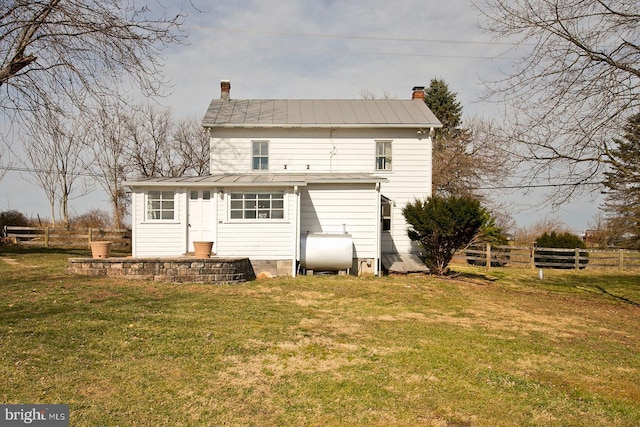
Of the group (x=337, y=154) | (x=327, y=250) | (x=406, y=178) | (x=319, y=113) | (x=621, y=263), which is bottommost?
(x=621, y=263)

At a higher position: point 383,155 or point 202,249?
point 383,155

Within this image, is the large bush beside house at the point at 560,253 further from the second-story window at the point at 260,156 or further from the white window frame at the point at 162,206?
the white window frame at the point at 162,206

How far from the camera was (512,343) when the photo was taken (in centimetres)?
694

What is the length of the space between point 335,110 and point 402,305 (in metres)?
11.2

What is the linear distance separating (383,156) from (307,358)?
12530mm

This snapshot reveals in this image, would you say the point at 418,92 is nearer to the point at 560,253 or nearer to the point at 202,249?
the point at 560,253

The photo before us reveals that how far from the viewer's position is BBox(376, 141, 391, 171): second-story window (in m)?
17.2

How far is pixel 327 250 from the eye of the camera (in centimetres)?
1366

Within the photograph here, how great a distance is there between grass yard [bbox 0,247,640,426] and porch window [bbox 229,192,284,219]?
10.9 ft

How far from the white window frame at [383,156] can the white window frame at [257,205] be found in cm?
530

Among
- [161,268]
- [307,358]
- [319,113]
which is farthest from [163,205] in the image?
[307,358]

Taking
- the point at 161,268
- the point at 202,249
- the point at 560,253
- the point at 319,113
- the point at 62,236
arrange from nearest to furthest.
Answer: the point at 161,268, the point at 202,249, the point at 319,113, the point at 560,253, the point at 62,236

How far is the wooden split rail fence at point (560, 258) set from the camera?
1977 centimetres

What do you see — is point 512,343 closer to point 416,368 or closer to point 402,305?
point 416,368
